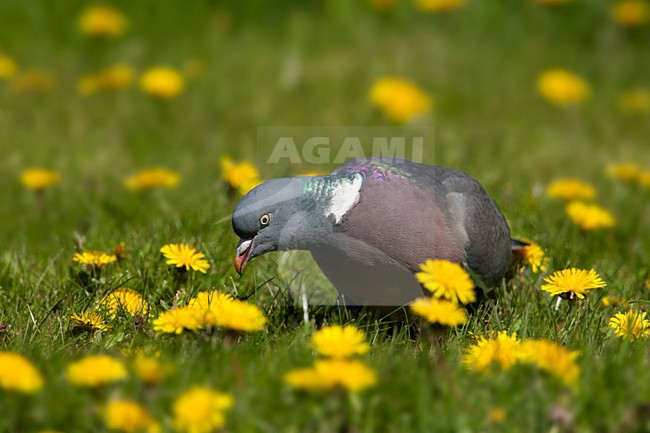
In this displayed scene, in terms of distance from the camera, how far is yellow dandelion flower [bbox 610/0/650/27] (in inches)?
308

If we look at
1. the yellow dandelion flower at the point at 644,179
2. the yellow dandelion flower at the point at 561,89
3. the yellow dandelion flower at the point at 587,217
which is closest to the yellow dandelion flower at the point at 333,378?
the yellow dandelion flower at the point at 587,217

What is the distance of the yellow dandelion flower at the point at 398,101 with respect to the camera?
21.5 ft

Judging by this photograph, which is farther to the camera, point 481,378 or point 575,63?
point 575,63

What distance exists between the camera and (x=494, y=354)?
2689mm

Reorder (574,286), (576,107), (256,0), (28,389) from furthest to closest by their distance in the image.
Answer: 1. (256,0)
2. (576,107)
3. (574,286)
4. (28,389)

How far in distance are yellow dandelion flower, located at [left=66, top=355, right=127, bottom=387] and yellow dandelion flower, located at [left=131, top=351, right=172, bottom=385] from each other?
5cm

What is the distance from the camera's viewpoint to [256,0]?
783 cm

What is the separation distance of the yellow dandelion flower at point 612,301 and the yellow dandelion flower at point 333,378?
1.47 metres

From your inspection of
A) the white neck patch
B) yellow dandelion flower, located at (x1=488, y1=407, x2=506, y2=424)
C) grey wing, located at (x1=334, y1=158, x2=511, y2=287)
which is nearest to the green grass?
yellow dandelion flower, located at (x1=488, y1=407, x2=506, y2=424)

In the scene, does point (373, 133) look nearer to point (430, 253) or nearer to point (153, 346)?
point (430, 253)

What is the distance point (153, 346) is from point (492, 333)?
3.93 ft

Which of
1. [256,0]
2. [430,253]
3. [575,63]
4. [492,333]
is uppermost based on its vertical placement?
[256,0]

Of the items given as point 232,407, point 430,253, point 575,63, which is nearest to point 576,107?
point 575,63

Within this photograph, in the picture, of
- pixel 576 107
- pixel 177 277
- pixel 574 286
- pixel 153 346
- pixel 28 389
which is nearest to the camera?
pixel 28 389
